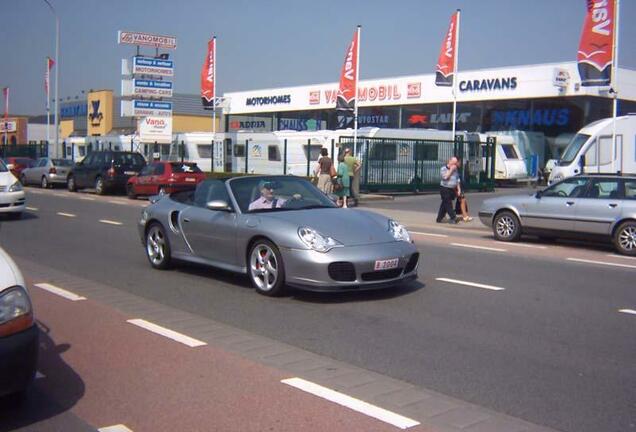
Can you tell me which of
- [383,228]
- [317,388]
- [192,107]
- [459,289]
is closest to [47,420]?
[317,388]

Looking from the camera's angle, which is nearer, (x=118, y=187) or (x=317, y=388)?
(x=317, y=388)

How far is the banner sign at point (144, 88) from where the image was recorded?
35500mm

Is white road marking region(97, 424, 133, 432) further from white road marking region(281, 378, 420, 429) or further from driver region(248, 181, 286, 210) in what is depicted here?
driver region(248, 181, 286, 210)

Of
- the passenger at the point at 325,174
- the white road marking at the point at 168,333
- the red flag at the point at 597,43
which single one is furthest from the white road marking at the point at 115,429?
the red flag at the point at 597,43

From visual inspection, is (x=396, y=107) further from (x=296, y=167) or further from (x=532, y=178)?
(x=296, y=167)

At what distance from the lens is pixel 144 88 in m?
35.8

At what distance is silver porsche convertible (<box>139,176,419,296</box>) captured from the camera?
7.98 metres

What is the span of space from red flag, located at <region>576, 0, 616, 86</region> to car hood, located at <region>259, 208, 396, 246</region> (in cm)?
1657

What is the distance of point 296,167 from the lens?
1223 inches

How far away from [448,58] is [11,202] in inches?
745

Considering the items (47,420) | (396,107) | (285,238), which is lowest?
(47,420)

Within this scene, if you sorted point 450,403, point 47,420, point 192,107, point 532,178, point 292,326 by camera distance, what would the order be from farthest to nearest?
point 192,107, point 532,178, point 292,326, point 450,403, point 47,420

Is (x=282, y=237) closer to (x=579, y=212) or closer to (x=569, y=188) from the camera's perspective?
(x=579, y=212)

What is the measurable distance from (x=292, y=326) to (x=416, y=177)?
23.6 m
